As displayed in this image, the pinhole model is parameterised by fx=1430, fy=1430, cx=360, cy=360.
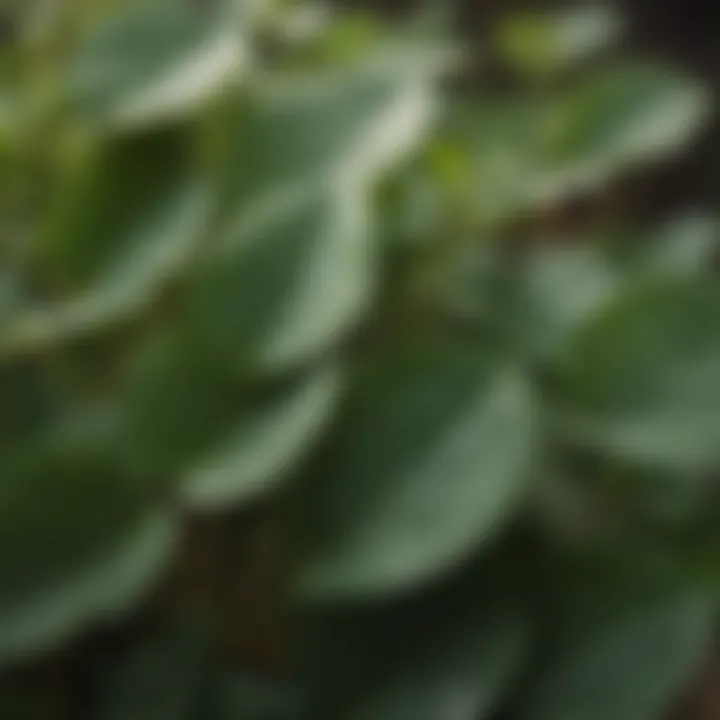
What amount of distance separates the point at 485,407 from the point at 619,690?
99 mm

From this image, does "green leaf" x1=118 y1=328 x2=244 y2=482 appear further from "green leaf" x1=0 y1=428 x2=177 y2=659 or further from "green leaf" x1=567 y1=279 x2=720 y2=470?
"green leaf" x1=567 y1=279 x2=720 y2=470

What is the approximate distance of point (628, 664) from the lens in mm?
458

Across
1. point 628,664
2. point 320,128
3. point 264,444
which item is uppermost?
point 320,128

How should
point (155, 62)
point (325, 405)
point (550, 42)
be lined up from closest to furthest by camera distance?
point (325, 405)
point (155, 62)
point (550, 42)

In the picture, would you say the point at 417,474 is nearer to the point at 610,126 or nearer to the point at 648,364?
the point at 648,364

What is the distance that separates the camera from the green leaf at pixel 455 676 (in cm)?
43

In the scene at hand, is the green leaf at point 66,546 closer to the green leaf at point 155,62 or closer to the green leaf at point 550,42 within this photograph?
the green leaf at point 155,62

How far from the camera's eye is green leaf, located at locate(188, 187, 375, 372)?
1.53ft

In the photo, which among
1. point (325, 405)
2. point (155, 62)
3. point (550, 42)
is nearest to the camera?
point (325, 405)

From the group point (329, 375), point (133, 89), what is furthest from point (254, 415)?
point (133, 89)

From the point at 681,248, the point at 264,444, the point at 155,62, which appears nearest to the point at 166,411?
the point at 264,444

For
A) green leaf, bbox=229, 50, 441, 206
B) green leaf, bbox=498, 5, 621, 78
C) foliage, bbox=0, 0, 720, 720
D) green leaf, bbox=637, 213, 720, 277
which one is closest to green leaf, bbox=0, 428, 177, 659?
foliage, bbox=0, 0, 720, 720

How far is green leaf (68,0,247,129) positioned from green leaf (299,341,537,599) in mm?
125

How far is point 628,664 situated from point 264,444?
0.14 meters
